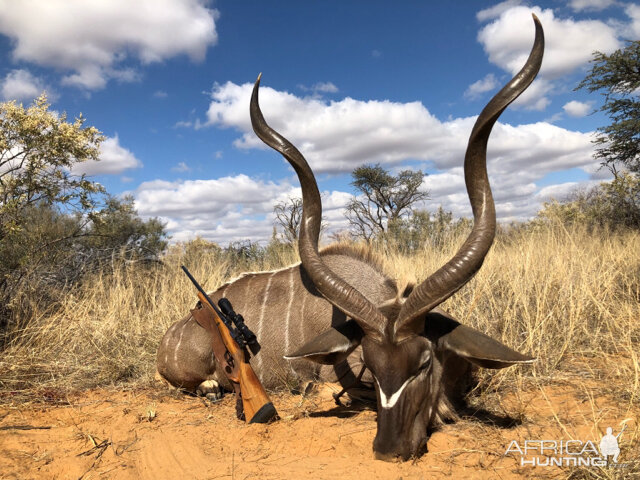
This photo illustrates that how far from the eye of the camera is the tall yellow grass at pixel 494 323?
12.6ft

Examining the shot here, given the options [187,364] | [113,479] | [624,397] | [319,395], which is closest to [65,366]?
[187,364]

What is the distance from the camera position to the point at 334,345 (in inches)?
117

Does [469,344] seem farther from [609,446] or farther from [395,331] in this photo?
[609,446]

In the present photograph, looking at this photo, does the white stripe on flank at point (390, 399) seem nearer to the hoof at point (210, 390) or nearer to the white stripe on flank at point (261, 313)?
the white stripe on flank at point (261, 313)

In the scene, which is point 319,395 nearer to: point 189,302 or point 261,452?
point 261,452

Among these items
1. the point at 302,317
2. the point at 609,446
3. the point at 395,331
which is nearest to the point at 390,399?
the point at 395,331

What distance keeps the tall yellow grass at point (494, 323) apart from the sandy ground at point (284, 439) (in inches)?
16.5

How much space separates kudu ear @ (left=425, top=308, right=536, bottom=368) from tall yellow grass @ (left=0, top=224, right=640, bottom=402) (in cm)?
79

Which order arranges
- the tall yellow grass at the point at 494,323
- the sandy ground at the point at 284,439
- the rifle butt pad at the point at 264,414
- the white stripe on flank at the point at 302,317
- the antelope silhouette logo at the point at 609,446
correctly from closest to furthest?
the antelope silhouette logo at the point at 609,446, the sandy ground at the point at 284,439, the rifle butt pad at the point at 264,414, the tall yellow grass at the point at 494,323, the white stripe on flank at the point at 302,317

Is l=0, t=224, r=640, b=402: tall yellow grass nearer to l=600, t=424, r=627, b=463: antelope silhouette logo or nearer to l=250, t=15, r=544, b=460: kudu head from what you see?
l=600, t=424, r=627, b=463: antelope silhouette logo

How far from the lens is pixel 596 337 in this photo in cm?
407

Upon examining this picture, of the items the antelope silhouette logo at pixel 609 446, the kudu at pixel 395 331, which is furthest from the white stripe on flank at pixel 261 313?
the antelope silhouette logo at pixel 609 446

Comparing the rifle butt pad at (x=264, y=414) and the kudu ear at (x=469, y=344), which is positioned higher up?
the kudu ear at (x=469, y=344)

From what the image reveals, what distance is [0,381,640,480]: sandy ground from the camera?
8.09 feet
